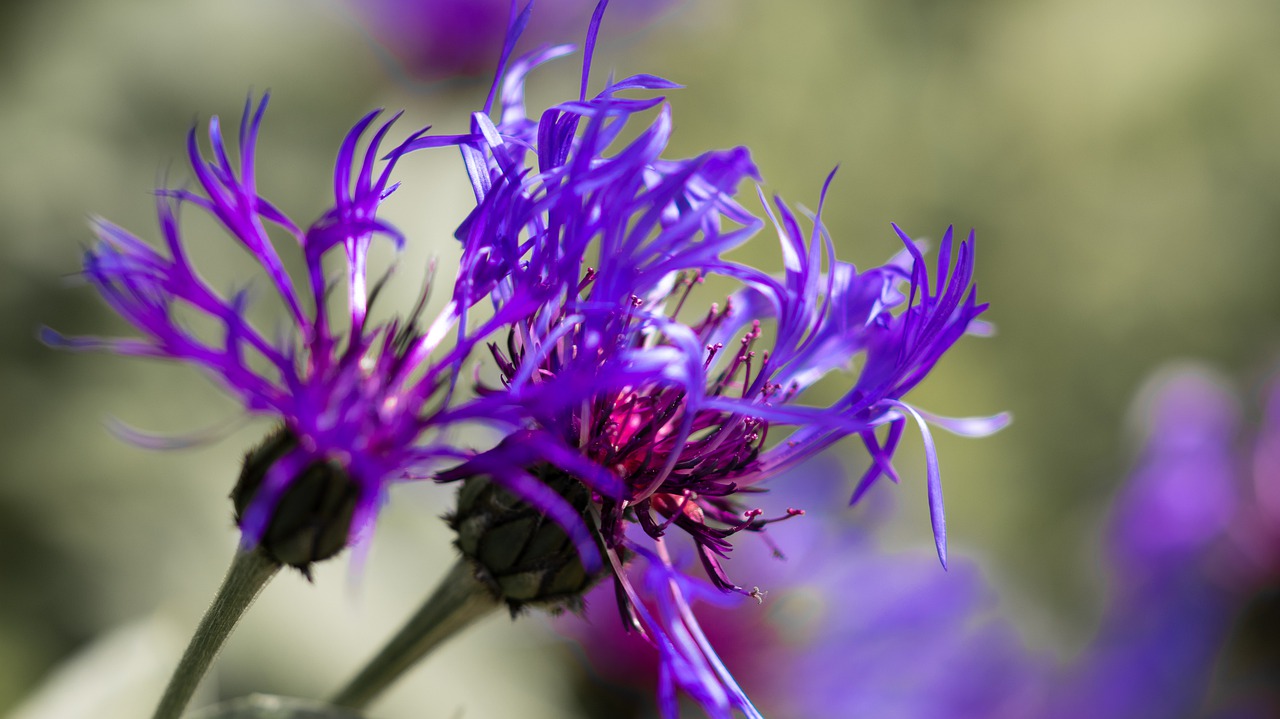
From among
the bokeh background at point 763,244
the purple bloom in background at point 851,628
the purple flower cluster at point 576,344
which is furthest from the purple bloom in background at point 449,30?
the purple flower cluster at point 576,344

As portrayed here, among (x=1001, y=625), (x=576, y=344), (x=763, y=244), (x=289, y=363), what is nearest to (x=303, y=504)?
(x=289, y=363)

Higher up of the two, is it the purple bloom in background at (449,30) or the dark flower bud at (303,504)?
the purple bloom in background at (449,30)

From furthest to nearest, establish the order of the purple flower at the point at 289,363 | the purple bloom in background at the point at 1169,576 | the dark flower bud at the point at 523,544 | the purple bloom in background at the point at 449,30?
the purple bloom in background at the point at 449,30 < the purple bloom in background at the point at 1169,576 < the dark flower bud at the point at 523,544 < the purple flower at the point at 289,363

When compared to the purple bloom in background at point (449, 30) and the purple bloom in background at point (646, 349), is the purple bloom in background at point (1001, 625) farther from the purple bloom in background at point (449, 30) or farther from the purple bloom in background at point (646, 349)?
the purple bloom in background at point (449, 30)

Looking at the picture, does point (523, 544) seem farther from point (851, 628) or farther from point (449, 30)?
point (449, 30)

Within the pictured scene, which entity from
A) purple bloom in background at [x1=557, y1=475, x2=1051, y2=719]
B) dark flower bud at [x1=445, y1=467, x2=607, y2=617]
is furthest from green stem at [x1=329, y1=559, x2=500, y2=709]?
purple bloom in background at [x1=557, y1=475, x2=1051, y2=719]

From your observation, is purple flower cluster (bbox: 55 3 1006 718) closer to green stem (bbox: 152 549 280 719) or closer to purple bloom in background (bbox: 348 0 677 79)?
green stem (bbox: 152 549 280 719)
